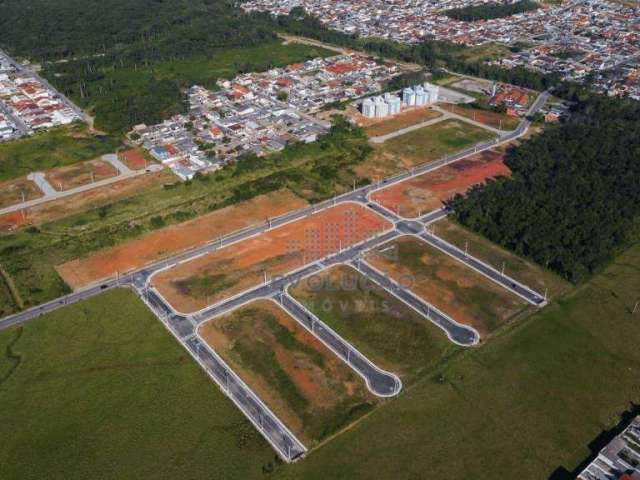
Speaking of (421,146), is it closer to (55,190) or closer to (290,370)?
(290,370)

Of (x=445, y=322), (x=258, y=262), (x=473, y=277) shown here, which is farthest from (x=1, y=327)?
(x=473, y=277)

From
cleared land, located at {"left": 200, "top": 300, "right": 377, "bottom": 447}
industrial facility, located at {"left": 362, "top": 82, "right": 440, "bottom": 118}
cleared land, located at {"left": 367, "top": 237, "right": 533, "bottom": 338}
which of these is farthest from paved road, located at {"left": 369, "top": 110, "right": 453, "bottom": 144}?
cleared land, located at {"left": 200, "top": 300, "right": 377, "bottom": 447}

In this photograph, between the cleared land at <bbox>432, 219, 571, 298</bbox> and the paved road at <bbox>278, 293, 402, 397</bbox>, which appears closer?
the paved road at <bbox>278, 293, 402, 397</bbox>

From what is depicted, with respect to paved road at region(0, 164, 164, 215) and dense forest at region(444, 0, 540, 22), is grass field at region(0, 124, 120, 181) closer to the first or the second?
paved road at region(0, 164, 164, 215)

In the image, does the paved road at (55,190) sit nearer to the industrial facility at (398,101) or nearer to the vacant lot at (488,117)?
the industrial facility at (398,101)

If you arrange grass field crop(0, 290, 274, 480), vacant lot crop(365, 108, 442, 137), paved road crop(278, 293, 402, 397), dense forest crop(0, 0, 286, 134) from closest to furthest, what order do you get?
1. grass field crop(0, 290, 274, 480)
2. paved road crop(278, 293, 402, 397)
3. vacant lot crop(365, 108, 442, 137)
4. dense forest crop(0, 0, 286, 134)

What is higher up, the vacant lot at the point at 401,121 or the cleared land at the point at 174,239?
the vacant lot at the point at 401,121

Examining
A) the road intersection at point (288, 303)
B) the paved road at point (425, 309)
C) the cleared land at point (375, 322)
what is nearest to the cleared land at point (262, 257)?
the road intersection at point (288, 303)
